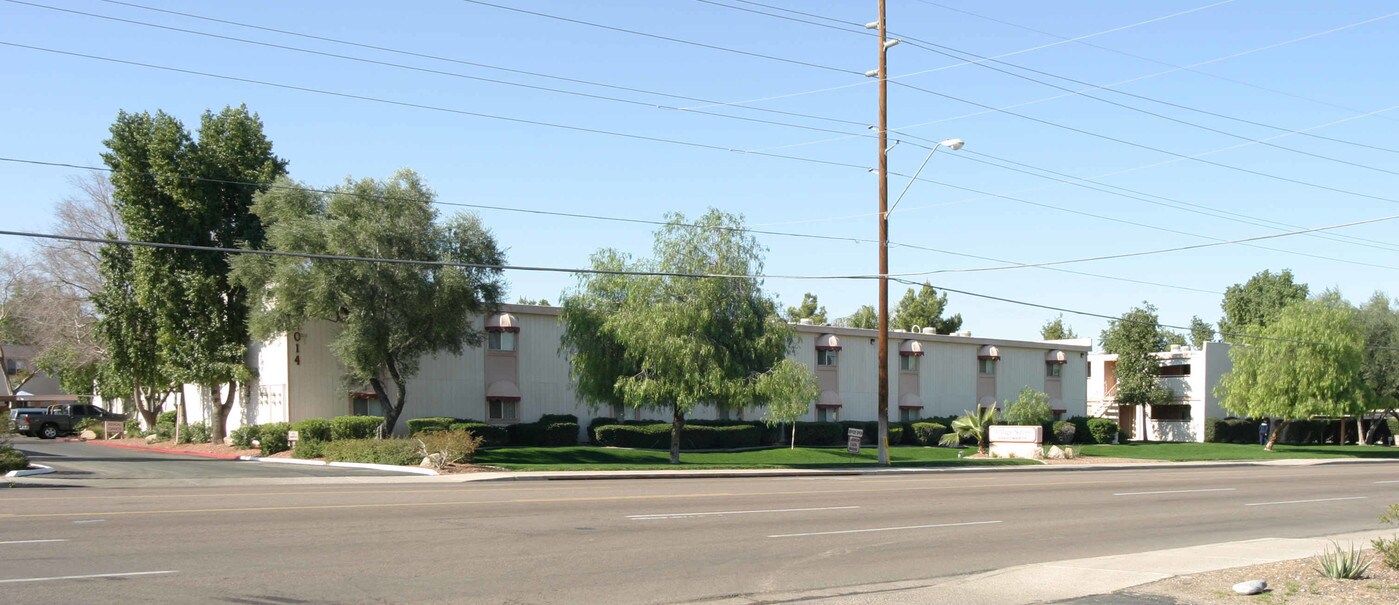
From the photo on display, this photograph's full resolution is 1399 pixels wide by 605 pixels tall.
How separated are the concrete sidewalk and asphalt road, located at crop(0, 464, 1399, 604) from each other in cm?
38

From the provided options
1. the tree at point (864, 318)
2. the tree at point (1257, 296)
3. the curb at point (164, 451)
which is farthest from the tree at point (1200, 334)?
the curb at point (164, 451)

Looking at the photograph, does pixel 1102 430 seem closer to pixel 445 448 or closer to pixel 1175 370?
pixel 1175 370

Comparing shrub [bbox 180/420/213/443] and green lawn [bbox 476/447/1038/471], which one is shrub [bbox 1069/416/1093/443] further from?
shrub [bbox 180/420/213/443]

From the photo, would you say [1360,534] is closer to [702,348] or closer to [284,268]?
[702,348]

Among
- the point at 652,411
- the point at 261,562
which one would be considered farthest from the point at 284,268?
the point at 261,562

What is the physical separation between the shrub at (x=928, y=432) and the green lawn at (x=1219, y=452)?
622cm

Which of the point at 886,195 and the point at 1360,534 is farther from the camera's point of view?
the point at 886,195

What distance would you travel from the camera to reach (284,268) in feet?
117

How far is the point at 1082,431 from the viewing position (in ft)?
194

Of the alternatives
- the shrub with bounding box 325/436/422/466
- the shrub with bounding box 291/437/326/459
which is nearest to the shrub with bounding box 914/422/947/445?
the shrub with bounding box 325/436/422/466

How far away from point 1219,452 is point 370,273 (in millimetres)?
39916

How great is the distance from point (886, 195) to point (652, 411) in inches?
616

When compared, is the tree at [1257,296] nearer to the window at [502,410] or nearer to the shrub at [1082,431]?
the shrub at [1082,431]

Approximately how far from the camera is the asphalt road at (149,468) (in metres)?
26.4
